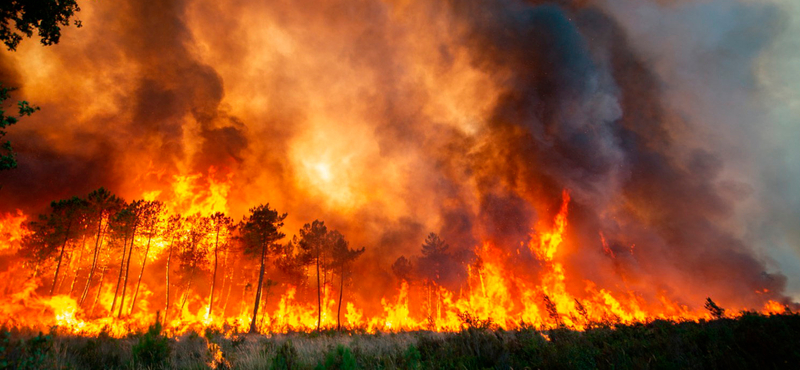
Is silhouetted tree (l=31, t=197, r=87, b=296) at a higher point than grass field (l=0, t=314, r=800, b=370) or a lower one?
higher

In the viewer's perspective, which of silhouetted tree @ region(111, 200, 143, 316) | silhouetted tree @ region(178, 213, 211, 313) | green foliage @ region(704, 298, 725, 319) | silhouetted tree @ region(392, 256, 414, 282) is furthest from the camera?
silhouetted tree @ region(392, 256, 414, 282)

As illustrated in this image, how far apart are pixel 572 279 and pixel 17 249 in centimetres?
9788

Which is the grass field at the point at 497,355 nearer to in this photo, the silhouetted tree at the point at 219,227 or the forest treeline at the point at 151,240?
the forest treeline at the point at 151,240

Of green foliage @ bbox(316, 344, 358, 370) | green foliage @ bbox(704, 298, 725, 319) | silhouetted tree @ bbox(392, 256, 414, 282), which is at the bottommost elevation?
green foliage @ bbox(316, 344, 358, 370)

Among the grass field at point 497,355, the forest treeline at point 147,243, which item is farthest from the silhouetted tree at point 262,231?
the grass field at point 497,355

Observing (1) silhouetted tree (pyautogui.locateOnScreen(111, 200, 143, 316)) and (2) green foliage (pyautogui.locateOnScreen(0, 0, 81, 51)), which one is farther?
(1) silhouetted tree (pyautogui.locateOnScreen(111, 200, 143, 316))

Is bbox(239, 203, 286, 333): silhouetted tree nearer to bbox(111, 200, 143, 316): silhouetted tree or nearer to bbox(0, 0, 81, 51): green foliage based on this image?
bbox(111, 200, 143, 316): silhouetted tree

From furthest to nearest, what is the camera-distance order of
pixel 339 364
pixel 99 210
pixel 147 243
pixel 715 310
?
pixel 147 243 → pixel 99 210 → pixel 715 310 → pixel 339 364

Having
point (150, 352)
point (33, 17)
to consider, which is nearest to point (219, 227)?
point (33, 17)

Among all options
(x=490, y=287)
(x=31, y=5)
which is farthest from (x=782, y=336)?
(x=490, y=287)

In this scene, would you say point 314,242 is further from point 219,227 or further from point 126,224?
point 126,224

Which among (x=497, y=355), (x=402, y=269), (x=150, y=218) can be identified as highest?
(x=150, y=218)

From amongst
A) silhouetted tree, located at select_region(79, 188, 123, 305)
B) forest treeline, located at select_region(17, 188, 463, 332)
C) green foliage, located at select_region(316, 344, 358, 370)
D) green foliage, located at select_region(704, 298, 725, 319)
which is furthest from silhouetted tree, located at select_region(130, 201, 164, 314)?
green foliage, located at select_region(704, 298, 725, 319)

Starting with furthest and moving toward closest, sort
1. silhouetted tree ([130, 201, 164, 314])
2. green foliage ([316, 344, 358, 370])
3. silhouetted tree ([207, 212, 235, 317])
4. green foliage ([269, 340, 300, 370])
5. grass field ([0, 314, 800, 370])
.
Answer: silhouetted tree ([207, 212, 235, 317]) < silhouetted tree ([130, 201, 164, 314]) < green foliage ([269, 340, 300, 370]) < green foliage ([316, 344, 358, 370]) < grass field ([0, 314, 800, 370])
